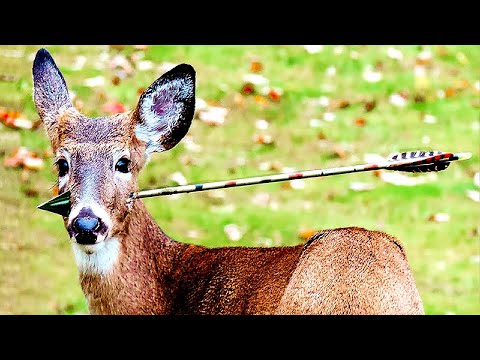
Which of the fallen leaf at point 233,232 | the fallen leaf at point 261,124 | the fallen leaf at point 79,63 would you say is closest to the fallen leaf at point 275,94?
the fallen leaf at point 261,124

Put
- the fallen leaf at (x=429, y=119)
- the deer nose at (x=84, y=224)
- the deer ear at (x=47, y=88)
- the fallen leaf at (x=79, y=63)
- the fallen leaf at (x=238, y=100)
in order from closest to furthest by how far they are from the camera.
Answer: the deer nose at (x=84, y=224) < the deer ear at (x=47, y=88) < the fallen leaf at (x=79, y=63) < the fallen leaf at (x=238, y=100) < the fallen leaf at (x=429, y=119)

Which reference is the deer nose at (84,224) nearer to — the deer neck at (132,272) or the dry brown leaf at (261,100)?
the deer neck at (132,272)

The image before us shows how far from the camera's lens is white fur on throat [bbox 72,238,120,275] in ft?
12.6

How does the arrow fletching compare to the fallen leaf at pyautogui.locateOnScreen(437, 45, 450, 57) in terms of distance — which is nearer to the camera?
the arrow fletching

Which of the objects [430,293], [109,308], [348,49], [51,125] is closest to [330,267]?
[109,308]

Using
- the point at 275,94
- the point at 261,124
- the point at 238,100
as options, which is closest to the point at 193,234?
the point at 261,124

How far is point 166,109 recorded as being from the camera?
13.4 feet

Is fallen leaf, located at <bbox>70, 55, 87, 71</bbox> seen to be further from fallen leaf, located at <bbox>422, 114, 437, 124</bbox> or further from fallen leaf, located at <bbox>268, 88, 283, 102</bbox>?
fallen leaf, located at <bbox>422, 114, 437, 124</bbox>

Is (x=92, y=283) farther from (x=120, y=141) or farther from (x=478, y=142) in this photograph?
(x=478, y=142)

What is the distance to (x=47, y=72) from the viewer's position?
4184 mm

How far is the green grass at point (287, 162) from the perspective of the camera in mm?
6082

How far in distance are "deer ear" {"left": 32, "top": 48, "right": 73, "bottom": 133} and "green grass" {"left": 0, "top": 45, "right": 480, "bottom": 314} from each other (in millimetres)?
1578

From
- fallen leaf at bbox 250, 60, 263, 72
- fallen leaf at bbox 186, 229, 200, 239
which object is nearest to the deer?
Result: fallen leaf at bbox 186, 229, 200, 239

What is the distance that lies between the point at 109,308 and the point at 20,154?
3.49 m
